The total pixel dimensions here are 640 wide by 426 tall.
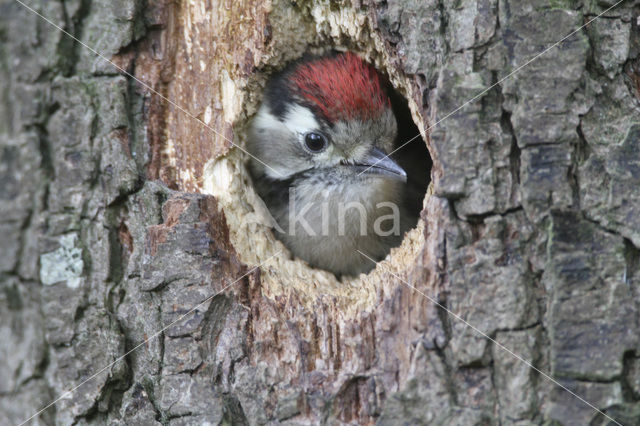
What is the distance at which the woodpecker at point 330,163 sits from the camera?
306cm

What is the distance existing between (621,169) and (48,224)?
2189mm

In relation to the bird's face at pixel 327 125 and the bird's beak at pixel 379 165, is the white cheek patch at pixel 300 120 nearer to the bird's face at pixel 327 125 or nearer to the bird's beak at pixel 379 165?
the bird's face at pixel 327 125

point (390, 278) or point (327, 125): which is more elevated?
point (327, 125)

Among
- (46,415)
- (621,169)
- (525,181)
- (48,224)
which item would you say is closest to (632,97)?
(621,169)

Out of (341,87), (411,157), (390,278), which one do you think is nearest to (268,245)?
(390,278)

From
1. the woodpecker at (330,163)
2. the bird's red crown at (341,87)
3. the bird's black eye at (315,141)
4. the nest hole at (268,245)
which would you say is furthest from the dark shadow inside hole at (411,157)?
the nest hole at (268,245)

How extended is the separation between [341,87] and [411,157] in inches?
33.1

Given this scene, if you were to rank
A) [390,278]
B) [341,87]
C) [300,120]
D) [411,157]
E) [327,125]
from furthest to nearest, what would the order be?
[411,157] → [300,120] → [327,125] → [341,87] → [390,278]

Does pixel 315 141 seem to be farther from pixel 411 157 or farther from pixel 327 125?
pixel 411 157

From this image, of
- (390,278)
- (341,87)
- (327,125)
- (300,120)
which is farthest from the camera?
(300,120)

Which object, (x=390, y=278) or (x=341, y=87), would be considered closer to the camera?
(x=390, y=278)

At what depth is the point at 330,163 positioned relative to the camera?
324 centimetres

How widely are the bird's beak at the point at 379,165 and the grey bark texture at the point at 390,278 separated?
0.78m

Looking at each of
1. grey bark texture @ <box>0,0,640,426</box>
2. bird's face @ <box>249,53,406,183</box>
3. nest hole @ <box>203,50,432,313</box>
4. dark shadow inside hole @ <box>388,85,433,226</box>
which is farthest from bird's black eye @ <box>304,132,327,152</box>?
grey bark texture @ <box>0,0,640,426</box>
